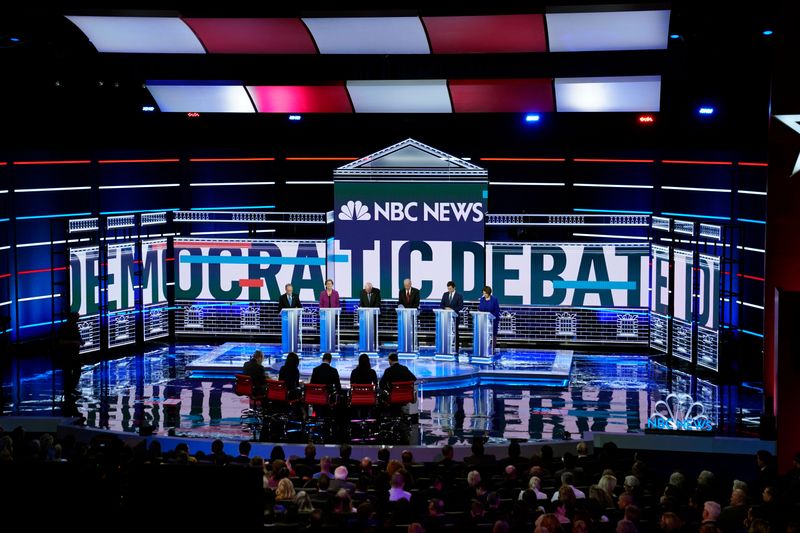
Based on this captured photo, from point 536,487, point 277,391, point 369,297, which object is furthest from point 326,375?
point 536,487

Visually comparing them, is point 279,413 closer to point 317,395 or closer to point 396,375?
point 317,395

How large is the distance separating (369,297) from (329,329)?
79 cm

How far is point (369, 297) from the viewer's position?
1692cm

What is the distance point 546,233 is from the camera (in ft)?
69.6

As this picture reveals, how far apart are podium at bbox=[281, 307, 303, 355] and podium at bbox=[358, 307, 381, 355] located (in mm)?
931

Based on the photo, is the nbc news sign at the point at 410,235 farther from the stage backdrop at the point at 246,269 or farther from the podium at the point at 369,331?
the podium at the point at 369,331

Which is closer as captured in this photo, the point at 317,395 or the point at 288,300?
the point at 317,395

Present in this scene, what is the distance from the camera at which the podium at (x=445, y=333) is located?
16.7 meters

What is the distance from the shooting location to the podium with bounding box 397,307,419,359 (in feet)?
55.7

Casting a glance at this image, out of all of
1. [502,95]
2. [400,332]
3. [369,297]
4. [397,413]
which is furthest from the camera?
[502,95]

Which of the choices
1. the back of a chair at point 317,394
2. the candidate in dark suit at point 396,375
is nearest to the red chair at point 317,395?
the back of a chair at point 317,394

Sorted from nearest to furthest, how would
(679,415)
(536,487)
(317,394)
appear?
(536,487)
(317,394)
(679,415)

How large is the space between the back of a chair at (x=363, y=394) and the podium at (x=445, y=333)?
3.50m

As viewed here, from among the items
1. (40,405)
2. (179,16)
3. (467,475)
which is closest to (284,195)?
(179,16)
